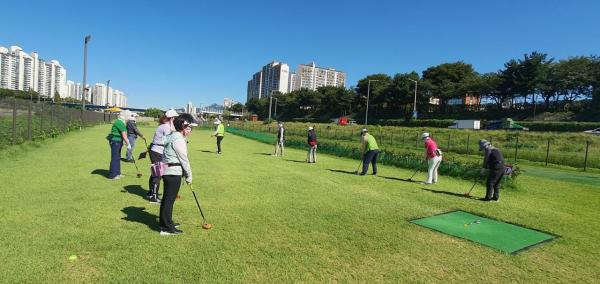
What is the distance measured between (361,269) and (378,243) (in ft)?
3.50

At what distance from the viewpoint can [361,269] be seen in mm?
4680

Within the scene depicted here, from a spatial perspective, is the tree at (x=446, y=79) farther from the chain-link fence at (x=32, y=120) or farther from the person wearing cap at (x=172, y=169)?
the person wearing cap at (x=172, y=169)

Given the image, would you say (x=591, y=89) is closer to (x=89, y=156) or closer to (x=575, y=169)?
(x=575, y=169)

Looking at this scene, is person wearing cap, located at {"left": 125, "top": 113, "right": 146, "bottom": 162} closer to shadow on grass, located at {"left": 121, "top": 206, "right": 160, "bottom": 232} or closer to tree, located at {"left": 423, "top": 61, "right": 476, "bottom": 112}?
shadow on grass, located at {"left": 121, "top": 206, "right": 160, "bottom": 232}

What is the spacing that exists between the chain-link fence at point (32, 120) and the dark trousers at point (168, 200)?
11.5 metres

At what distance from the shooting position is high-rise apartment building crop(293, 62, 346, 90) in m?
160

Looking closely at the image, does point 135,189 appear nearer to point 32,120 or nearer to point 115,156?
point 115,156

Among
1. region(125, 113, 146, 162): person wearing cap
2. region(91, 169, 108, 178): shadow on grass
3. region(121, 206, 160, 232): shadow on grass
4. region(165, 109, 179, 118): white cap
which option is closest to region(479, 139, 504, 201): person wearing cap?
region(165, 109, 179, 118): white cap

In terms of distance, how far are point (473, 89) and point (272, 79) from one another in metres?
112

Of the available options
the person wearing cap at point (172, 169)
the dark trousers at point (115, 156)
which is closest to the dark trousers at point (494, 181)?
the person wearing cap at point (172, 169)

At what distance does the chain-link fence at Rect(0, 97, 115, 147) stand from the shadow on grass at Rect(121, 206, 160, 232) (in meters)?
9.90

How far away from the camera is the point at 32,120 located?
836 inches

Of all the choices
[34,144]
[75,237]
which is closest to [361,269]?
[75,237]

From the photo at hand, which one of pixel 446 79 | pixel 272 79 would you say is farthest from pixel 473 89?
pixel 272 79
